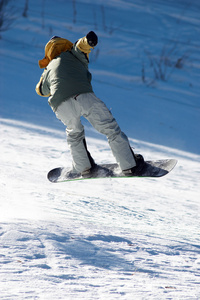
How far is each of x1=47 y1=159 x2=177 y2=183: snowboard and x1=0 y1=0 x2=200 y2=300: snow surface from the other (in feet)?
0.40

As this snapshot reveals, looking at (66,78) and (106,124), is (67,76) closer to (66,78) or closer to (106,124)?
(66,78)

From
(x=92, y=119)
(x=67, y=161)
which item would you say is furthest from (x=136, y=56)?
(x=92, y=119)

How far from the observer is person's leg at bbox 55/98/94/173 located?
12.0 ft

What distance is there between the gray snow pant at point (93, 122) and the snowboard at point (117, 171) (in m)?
0.18

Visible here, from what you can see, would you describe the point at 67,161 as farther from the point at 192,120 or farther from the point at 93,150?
the point at 192,120

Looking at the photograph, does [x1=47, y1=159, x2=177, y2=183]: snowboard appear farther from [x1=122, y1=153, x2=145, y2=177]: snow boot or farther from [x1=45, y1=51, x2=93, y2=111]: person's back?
[x1=45, y1=51, x2=93, y2=111]: person's back

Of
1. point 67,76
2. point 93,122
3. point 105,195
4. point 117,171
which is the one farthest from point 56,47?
point 105,195

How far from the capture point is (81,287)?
7.04 feet

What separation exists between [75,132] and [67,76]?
523mm

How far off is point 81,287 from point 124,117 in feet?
20.3

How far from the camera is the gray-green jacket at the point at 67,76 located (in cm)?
363

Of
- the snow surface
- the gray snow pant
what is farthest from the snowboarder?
the snow surface

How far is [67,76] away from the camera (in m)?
3.62

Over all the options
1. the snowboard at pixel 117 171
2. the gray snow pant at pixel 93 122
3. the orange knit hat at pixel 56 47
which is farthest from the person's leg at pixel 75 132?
the orange knit hat at pixel 56 47
